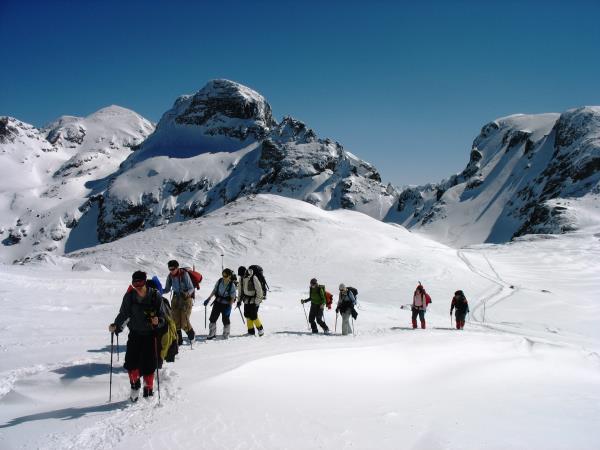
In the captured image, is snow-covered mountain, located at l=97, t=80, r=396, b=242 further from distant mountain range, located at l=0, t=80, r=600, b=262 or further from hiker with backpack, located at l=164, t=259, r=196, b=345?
hiker with backpack, located at l=164, t=259, r=196, b=345

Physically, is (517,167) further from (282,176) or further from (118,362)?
(118,362)

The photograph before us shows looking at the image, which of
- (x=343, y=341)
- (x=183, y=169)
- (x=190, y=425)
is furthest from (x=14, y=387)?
(x=183, y=169)

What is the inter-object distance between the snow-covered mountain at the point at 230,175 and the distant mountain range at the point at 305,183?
0.42 m

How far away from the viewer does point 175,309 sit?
10.8 m

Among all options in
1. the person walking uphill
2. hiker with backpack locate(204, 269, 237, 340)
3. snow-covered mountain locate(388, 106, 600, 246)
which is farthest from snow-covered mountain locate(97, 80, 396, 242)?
the person walking uphill

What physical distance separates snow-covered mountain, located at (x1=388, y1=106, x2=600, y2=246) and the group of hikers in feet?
244

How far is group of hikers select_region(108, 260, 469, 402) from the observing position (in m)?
6.98

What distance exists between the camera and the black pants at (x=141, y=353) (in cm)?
692

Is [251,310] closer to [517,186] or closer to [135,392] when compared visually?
[135,392]

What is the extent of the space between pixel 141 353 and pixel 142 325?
0.42 metres

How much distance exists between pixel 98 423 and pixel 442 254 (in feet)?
145

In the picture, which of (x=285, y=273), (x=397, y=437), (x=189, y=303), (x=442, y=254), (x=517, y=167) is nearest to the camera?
(x=397, y=437)

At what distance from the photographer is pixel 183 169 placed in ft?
573

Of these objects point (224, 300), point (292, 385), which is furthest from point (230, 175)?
point (292, 385)
